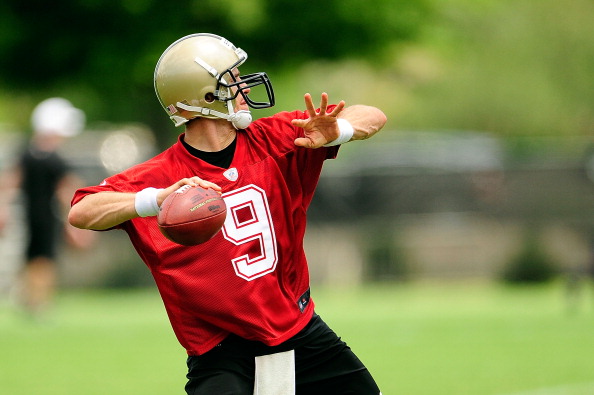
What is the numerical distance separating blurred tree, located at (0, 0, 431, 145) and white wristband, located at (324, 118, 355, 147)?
409 inches

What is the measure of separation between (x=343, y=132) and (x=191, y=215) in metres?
0.85

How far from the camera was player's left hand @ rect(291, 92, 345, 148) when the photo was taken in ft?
15.4

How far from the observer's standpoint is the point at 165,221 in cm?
433

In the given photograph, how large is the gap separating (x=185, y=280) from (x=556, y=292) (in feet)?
43.1

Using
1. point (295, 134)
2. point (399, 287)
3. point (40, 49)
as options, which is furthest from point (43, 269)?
point (295, 134)

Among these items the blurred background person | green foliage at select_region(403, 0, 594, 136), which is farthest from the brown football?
green foliage at select_region(403, 0, 594, 136)

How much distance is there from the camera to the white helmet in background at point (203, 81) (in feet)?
15.6

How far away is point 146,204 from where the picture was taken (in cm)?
445

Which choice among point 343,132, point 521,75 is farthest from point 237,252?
point 521,75

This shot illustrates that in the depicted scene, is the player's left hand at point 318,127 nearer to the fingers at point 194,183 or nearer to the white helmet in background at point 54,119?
the fingers at point 194,183

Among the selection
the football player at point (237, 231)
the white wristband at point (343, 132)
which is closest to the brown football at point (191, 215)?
the football player at point (237, 231)

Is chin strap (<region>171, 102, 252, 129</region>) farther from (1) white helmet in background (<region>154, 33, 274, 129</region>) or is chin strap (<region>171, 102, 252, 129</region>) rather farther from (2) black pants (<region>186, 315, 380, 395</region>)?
(2) black pants (<region>186, 315, 380, 395</region>)

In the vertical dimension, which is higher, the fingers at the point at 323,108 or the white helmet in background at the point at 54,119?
the fingers at the point at 323,108

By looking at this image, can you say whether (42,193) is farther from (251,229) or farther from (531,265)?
(251,229)
